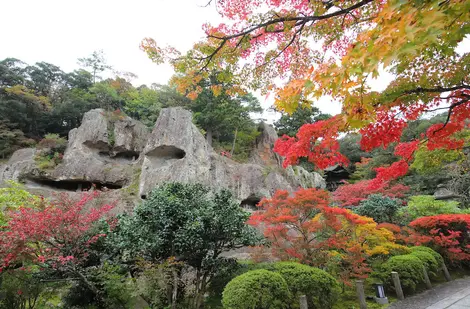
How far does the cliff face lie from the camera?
13.3 meters

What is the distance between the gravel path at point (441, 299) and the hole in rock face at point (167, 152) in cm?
1180

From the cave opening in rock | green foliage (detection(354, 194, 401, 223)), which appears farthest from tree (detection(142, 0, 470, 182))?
the cave opening in rock

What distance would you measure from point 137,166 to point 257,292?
12.7 meters

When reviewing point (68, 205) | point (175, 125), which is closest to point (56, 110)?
point (175, 125)

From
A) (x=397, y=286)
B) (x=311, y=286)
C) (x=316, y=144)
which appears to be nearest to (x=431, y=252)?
(x=397, y=286)

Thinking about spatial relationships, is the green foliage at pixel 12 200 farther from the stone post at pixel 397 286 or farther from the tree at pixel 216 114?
the tree at pixel 216 114

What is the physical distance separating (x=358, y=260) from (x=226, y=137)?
15894 millimetres

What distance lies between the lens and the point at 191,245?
18.1 feet

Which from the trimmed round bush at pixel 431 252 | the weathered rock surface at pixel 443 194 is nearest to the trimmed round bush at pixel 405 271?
the trimmed round bush at pixel 431 252

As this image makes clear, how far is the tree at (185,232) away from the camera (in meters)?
5.45

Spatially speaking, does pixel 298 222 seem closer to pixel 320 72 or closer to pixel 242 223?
pixel 242 223

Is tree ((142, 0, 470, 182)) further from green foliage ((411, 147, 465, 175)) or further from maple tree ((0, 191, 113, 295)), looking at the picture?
maple tree ((0, 191, 113, 295))

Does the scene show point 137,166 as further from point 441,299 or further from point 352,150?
point 352,150

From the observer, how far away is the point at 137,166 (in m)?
15.4
